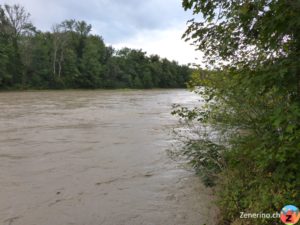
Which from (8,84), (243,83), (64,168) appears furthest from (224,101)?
(8,84)

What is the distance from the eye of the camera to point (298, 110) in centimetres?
218

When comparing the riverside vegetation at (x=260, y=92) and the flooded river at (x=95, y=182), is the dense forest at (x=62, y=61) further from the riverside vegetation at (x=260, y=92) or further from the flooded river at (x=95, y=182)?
the riverside vegetation at (x=260, y=92)

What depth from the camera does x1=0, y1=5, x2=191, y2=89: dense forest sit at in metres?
41.7

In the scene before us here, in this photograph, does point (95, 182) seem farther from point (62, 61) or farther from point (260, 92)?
point (62, 61)

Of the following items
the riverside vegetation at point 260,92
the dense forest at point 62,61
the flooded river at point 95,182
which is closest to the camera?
the riverside vegetation at point 260,92

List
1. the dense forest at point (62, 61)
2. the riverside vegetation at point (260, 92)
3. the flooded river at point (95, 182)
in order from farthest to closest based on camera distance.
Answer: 1. the dense forest at point (62, 61)
2. the flooded river at point (95, 182)
3. the riverside vegetation at point (260, 92)

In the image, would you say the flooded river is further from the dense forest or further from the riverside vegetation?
the dense forest

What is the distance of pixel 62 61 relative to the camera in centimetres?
4772

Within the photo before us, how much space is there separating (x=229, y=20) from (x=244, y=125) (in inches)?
77.2

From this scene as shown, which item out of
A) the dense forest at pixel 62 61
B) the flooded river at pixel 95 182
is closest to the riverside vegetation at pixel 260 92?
the flooded river at pixel 95 182

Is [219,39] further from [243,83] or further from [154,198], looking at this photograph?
[154,198]

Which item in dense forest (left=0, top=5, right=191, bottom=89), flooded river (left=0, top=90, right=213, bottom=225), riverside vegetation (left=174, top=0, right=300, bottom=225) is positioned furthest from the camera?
dense forest (left=0, top=5, right=191, bottom=89)

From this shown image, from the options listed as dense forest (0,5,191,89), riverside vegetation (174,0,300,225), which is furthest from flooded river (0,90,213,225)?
dense forest (0,5,191,89)

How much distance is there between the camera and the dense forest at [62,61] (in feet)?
137
